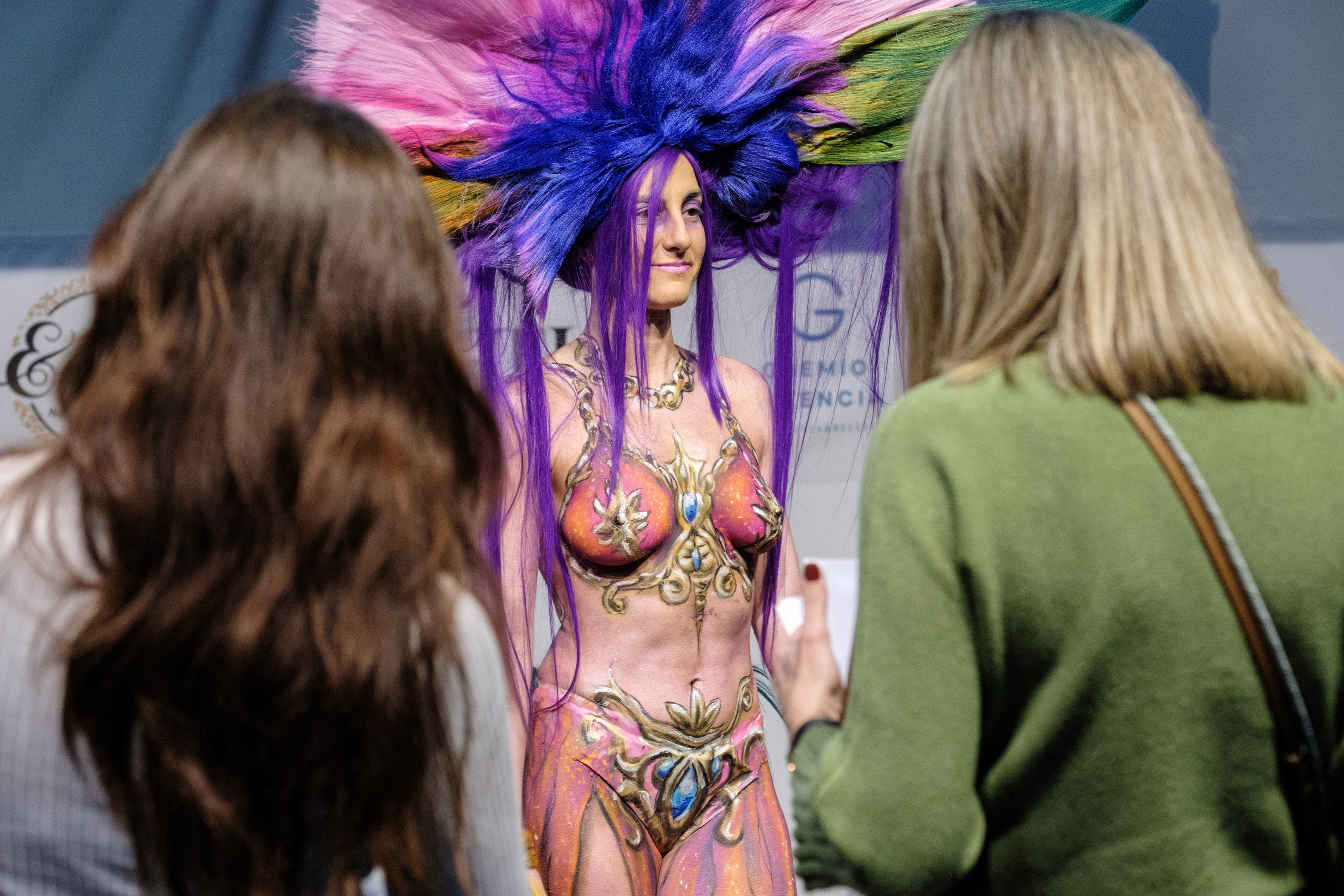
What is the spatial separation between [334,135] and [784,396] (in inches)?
55.8

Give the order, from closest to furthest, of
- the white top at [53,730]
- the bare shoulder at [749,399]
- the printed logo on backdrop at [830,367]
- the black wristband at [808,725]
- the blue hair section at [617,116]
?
the white top at [53,730] < the black wristband at [808,725] < the blue hair section at [617,116] < the bare shoulder at [749,399] < the printed logo on backdrop at [830,367]

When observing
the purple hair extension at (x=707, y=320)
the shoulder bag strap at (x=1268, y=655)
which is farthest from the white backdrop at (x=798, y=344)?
the shoulder bag strap at (x=1268, y=655)

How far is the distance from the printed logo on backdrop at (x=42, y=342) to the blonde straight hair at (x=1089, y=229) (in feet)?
7.50

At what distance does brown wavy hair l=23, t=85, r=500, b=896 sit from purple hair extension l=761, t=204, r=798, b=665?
1.33m

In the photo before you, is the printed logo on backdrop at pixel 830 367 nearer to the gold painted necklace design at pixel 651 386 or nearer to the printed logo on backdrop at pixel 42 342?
the gold painted necklace design at pixel 651 386

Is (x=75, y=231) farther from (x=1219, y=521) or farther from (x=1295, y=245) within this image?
(x=1295, y=245)

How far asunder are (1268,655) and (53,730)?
0.89m

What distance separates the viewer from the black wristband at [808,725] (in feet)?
3.47

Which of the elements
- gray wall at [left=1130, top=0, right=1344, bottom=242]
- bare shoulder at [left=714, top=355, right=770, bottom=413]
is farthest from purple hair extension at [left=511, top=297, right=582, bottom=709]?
gray wall at [left=1130, top=0, right=1344, bottom=242]

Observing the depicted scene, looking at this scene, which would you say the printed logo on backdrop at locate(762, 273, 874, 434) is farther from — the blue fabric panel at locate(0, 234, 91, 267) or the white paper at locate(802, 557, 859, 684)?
the blue fabric panel at locate(0, 234, 91, 267)

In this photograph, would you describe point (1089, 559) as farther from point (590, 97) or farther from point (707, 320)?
point (590, 97)

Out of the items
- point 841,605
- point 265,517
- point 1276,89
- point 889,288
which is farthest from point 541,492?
point 1276,89

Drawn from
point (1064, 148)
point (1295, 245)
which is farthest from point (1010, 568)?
point (1295, 245)

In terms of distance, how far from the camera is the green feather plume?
2.12 m
